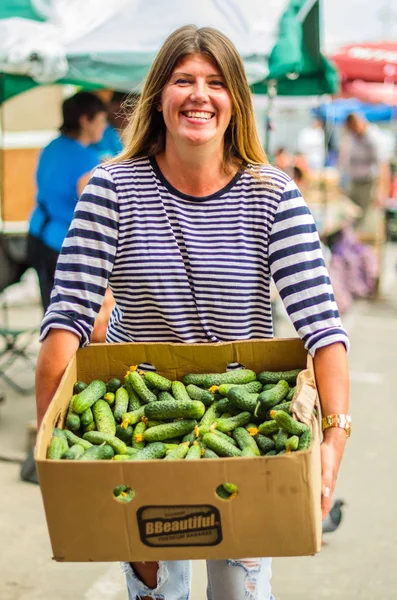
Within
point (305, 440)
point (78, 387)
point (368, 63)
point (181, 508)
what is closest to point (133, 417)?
point (78, 387)

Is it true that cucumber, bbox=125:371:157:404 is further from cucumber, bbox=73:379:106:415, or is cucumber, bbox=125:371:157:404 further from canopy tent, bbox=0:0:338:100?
canopy tent, bbox=0:0:338:100

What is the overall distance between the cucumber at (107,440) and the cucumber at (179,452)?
135 millimetres

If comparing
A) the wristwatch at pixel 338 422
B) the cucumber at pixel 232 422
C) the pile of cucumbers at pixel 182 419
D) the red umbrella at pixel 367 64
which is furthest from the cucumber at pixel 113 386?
the red umbrella at pixel 367 64

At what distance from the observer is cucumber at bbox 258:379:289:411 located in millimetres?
2061

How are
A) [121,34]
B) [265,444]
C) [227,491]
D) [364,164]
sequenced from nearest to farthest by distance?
[227,491] < [265,444] < [121,34] < [364,164]

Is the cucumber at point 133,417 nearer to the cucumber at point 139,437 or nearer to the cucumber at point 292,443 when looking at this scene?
the cucumber at point 139,437

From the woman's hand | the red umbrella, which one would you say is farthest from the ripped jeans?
the red umbrella

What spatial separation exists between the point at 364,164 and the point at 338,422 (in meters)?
11.6

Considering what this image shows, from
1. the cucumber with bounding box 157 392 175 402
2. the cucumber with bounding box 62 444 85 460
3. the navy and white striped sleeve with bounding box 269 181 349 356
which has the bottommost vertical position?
the cucumber with bounding box 157 392 175 402

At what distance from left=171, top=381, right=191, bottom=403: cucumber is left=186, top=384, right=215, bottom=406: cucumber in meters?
0.01

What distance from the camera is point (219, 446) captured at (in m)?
1.95

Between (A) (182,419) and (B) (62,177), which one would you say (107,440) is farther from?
(B) (62,177)

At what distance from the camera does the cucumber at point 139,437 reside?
6.76 feet

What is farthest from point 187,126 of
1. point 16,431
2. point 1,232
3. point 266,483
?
point 1,232
